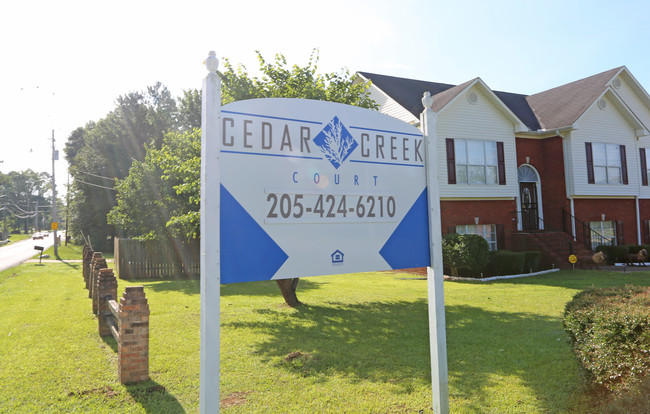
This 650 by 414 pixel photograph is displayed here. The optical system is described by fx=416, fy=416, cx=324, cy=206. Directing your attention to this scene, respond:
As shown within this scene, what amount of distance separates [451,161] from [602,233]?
9914 millimetres

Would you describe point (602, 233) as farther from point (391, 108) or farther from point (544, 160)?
point (391, 108)

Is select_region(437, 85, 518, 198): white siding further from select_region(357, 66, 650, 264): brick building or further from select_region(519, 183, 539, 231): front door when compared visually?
select_region(519, 183, 539, 231): front door

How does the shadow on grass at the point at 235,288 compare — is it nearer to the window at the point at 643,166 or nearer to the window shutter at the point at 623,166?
the window shutter at the point at 623,166

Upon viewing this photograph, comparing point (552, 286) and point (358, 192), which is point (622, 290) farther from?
point (552, 286)

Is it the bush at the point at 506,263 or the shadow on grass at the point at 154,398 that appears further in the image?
the bush at the point at 506,263

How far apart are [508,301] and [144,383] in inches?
351

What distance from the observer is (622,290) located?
16.9ft

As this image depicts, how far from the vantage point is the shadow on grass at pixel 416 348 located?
5.14m

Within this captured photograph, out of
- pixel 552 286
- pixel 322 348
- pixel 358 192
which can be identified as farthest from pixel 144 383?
pixel 552 286

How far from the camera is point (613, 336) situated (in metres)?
3.92

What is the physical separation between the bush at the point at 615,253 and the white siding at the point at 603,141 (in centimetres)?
290

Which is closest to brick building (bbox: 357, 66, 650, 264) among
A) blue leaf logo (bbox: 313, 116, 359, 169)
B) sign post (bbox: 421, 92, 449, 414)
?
sign post (bbox: 421, 92, 449, 414)

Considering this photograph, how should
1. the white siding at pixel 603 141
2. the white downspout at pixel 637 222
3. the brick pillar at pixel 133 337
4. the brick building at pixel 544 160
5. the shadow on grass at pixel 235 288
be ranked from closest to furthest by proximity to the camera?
the brick pillar at pixel 133 337
the shadow on grass at pixel 235 288
the brick building at pixel 544 160
the white siding at pixel 603 141
the white downspout at pixel 637 222

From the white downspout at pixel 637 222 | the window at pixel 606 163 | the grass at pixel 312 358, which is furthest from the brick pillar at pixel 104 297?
the white downspout at pixel 637 222
